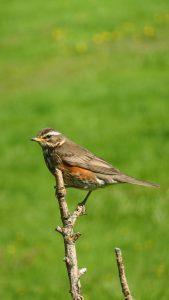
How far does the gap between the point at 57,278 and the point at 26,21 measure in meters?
22.3

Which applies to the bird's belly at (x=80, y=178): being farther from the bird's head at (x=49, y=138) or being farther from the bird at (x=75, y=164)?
the bird's head at (x=49, y=138)

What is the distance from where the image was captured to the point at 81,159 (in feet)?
25.1

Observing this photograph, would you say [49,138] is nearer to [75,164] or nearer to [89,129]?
[75,164]

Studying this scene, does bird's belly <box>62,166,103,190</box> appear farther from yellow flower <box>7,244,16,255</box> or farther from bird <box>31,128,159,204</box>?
yellow flower <box>7,244,16,255</box>

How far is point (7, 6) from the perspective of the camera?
37.9 m

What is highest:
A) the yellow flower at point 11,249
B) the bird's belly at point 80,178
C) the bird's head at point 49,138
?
the yellow flower at point 11,249

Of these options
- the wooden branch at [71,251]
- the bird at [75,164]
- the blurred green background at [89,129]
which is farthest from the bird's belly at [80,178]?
the blurred green background at [89,129]

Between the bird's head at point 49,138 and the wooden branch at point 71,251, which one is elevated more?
the bird's head at point 49,138

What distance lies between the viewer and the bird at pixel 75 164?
743cm

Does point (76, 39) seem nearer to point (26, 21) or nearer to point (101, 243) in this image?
point (26, 21)

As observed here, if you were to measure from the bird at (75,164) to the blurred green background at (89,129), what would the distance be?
17.9 ft

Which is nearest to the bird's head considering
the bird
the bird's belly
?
the bird

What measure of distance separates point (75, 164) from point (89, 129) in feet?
47.6

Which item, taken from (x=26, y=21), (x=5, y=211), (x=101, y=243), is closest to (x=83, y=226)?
(x=101, y=243)
